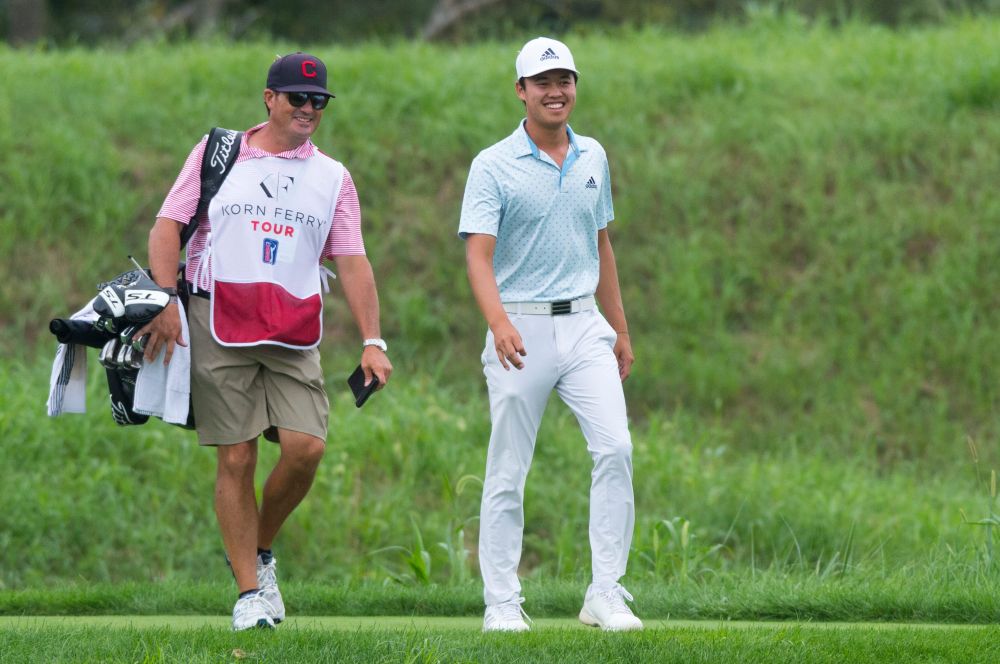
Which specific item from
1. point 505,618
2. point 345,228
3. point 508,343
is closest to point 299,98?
point 345,228

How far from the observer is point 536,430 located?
602 cm

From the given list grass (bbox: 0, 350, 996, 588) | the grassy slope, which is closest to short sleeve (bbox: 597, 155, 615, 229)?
the grassy slope

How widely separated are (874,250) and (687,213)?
1.80 m

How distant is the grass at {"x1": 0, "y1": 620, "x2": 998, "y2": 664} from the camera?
16.6 ft

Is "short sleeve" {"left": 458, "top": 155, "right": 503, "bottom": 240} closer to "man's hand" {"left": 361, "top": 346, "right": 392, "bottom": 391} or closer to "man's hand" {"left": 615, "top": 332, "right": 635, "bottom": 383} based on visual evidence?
"man's hand" {"left": 361, "top": 346, "right": 392, "bottom": 391}

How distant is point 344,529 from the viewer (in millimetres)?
10195

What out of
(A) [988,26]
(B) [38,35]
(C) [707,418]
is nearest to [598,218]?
(C) [707,418]

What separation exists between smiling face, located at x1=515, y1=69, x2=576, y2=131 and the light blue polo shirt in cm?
12

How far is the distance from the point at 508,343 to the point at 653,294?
310 inches

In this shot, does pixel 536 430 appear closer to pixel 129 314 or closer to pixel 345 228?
pixel 345 228

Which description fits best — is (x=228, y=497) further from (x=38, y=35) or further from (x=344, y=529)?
(x=38, y=35)

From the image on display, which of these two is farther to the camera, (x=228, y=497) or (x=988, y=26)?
(x=988, y=26)

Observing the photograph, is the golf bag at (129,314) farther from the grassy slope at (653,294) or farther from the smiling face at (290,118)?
the grassy slope at (653,294)

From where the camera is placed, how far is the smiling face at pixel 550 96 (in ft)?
19.8
